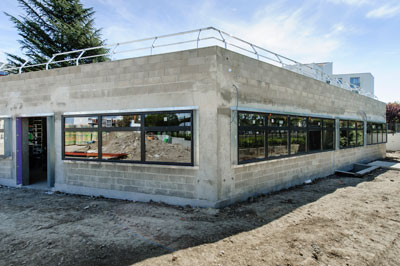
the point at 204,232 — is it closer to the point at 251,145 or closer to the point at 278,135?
the point at 251,145

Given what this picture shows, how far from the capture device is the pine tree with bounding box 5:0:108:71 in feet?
67.9

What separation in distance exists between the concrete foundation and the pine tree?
47.2ft

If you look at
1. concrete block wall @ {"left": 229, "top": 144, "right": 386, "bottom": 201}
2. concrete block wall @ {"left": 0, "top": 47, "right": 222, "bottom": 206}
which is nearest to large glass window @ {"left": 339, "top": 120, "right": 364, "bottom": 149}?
concrete block wall @ {"left": 229, "top": 144, "right": 386, "bottom": 201}

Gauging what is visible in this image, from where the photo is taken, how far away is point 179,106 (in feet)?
20.8

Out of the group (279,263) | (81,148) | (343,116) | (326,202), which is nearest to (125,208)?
(81,148)

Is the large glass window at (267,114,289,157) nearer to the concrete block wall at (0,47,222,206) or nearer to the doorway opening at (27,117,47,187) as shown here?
the concrete block wall at (0,47,222,206)

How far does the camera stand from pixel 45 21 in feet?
69.6

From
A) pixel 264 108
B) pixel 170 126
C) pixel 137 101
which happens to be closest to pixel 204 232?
pixel 170 126

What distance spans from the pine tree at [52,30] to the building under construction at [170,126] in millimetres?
14484

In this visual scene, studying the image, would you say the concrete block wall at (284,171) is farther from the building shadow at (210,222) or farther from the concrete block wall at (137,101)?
the concrete block wall at (137,101)

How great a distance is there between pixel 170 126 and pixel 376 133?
16.2 metres

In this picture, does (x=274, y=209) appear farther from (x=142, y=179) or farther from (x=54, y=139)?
(x=54, y=139)

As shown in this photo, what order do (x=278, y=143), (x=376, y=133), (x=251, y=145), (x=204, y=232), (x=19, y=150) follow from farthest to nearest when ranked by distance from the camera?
1. (x=376, y=133)
2. (x=19, y=150)
3. (x=278, y=143)
4. (x=251, y=145)
5. (x=204, y=232)

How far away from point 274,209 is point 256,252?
2.37 m
